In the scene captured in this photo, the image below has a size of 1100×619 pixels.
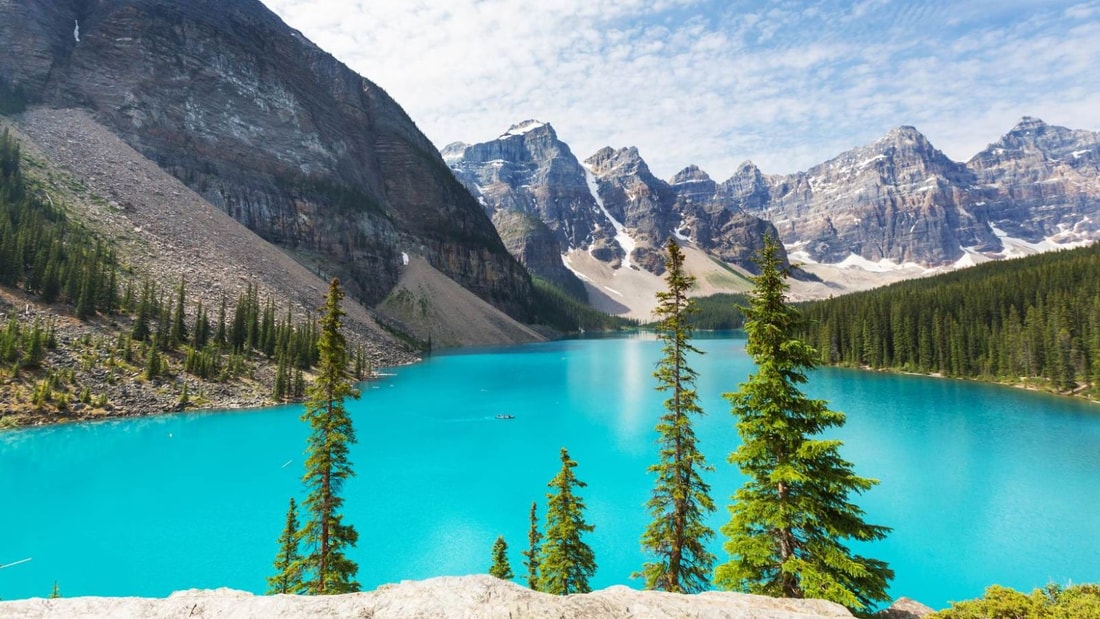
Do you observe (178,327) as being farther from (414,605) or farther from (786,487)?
(786,487)

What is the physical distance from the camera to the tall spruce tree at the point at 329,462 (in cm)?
1650

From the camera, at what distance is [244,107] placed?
419 feet

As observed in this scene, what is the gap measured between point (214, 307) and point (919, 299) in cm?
12760

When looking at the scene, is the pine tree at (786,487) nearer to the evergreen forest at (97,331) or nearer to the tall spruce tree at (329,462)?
the tall spruce tree at (329,462)

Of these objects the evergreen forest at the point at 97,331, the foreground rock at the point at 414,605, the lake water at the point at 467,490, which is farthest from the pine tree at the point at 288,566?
the evergreen forest at the point at 97,331

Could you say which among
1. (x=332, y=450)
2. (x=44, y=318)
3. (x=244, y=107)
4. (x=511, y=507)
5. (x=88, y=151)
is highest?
(x=244, y=107)

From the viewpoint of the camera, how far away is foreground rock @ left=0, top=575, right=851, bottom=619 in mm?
6055

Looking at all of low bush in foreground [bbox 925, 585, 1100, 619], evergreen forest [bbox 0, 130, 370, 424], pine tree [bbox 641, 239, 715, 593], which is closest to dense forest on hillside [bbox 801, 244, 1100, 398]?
pine tree [bbox 641, 239, 715, 593]

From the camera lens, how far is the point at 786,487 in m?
13.0

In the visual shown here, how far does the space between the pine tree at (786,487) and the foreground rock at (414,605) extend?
631 centimetres

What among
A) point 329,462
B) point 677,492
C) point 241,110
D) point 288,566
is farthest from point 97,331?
point 241,110

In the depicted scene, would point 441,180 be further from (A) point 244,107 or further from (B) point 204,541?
(B) point 204,541

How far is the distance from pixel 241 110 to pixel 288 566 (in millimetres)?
144334

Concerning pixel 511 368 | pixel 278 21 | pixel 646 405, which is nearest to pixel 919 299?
pixel 646 405
